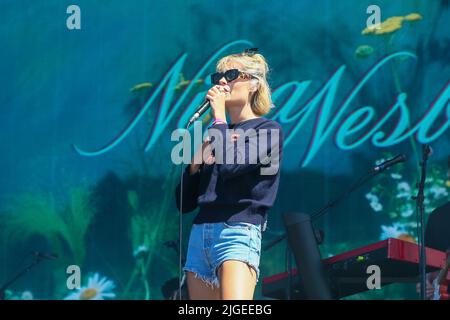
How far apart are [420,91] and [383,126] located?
0.48 metres

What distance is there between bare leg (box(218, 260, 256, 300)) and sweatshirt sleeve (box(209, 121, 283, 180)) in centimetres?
40

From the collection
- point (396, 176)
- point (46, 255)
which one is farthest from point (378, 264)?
point (46, 255)

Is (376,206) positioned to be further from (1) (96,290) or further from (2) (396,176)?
(1) (96,290)

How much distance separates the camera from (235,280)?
3652mm

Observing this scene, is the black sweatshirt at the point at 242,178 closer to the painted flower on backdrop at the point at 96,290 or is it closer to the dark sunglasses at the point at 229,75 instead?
the dark sunglasses at the point at 229,75

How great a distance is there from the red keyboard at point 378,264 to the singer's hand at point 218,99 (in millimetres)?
1678

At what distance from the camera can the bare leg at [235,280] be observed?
3.62 metres

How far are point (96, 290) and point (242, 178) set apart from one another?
4.71m

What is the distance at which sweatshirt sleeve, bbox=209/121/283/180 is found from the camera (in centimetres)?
379

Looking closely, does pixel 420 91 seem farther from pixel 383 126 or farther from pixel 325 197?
pixel 325 197

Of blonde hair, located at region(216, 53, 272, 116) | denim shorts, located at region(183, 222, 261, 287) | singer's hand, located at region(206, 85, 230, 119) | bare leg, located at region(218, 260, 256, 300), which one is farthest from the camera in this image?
blonde hair, located at region(216, 53, 272, 116)

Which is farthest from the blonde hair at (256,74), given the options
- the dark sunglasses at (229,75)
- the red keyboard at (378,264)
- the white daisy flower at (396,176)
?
the white daisy flower at (396,176)

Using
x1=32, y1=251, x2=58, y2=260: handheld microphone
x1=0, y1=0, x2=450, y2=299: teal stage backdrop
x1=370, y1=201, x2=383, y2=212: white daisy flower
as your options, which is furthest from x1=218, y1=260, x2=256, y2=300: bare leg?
x1=32, y1=251, x2=58, y2=260: handheld microphone

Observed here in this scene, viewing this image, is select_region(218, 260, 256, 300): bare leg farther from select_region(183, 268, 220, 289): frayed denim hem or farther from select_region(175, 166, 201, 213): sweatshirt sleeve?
select_region(175, 166, 201, 213): sweatshirt sleeve
